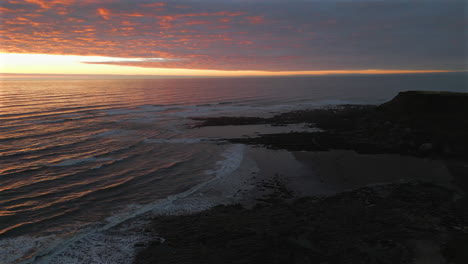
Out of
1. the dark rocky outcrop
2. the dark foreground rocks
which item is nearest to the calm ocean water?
the dark foreground rocks

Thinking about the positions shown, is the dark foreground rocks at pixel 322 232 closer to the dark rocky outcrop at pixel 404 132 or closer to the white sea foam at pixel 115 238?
the white sea foam at pixel 115 238

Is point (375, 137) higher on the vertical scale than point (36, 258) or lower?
higher

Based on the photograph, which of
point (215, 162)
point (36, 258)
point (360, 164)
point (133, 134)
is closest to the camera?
point (36, 258)

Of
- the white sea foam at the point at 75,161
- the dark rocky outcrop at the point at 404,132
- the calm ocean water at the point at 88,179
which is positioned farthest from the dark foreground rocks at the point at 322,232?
the white sea foam at the point at 75,161

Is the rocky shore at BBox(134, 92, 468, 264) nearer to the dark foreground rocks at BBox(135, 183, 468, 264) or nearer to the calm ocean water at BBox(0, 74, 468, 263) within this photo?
the dark foreground rocks at BBox(135, 183, 468, 264)

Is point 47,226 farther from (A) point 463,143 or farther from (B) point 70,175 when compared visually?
(A) point 463,143

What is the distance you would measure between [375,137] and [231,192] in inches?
852

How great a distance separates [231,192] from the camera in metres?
19.8

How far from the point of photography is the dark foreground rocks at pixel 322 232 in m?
12.0

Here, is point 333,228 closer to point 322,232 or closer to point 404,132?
point 322,232

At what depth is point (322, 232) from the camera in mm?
13742

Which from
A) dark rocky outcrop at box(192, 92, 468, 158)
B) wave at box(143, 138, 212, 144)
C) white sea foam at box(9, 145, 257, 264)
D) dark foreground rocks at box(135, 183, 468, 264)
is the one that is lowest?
white sea foam at box(9, 145, 257, 264)

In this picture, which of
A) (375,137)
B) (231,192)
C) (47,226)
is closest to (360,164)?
(375,137)

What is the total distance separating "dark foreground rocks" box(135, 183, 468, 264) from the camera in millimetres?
12031
